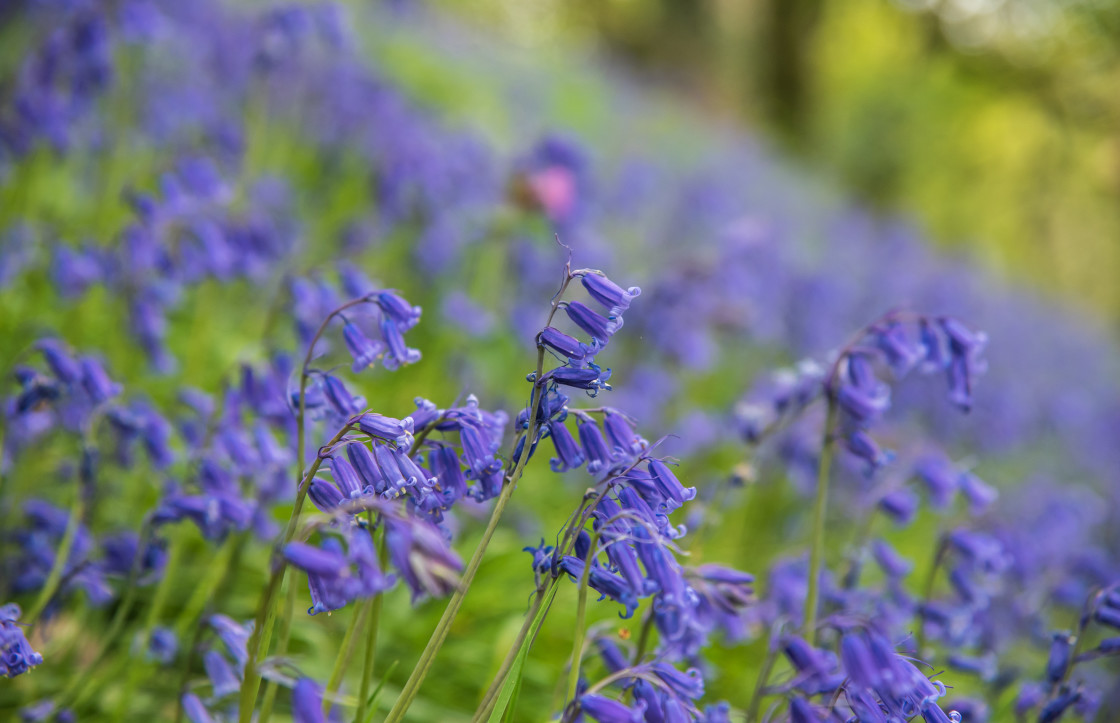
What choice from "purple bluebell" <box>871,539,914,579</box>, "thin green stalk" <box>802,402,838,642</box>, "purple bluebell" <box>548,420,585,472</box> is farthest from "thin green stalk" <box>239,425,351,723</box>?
"purple bluebell" <box>871,539,914,579</box>

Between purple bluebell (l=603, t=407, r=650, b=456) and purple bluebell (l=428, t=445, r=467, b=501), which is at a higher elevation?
purple bluebell (l=603, t=407, r=650, b=456)

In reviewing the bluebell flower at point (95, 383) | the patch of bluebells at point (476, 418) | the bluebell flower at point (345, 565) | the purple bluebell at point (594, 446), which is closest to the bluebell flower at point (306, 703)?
the patch of bluebells at point (476, 418)

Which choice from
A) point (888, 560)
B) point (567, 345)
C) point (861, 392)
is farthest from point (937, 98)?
point (567, 345)

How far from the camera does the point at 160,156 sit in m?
5.32

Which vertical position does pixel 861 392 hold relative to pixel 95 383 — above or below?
above

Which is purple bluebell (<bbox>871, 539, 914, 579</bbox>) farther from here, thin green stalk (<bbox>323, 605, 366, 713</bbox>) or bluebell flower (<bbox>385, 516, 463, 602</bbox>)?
bluebell flower (<bbox>385, 516, 463, 602</bbox>)

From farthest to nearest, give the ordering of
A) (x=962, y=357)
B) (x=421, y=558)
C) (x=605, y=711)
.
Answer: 1. (x=962, y=357)
2. (x=605, y=711)
3. (x=421, y=558)

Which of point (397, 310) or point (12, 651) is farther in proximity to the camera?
point (397, 310)

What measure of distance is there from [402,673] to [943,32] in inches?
975

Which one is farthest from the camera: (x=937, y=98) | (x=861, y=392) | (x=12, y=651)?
(x=937, y=98)

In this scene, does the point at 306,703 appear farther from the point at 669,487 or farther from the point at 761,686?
the point at 761,686

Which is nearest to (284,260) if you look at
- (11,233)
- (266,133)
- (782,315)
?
(11,233)

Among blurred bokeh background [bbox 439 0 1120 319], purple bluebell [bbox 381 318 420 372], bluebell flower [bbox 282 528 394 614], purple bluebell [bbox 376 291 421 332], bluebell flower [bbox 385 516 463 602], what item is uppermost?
blurred bokeh background [bbox 439 0 1120 319]

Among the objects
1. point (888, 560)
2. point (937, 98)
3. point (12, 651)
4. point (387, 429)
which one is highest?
point (937, 98)
